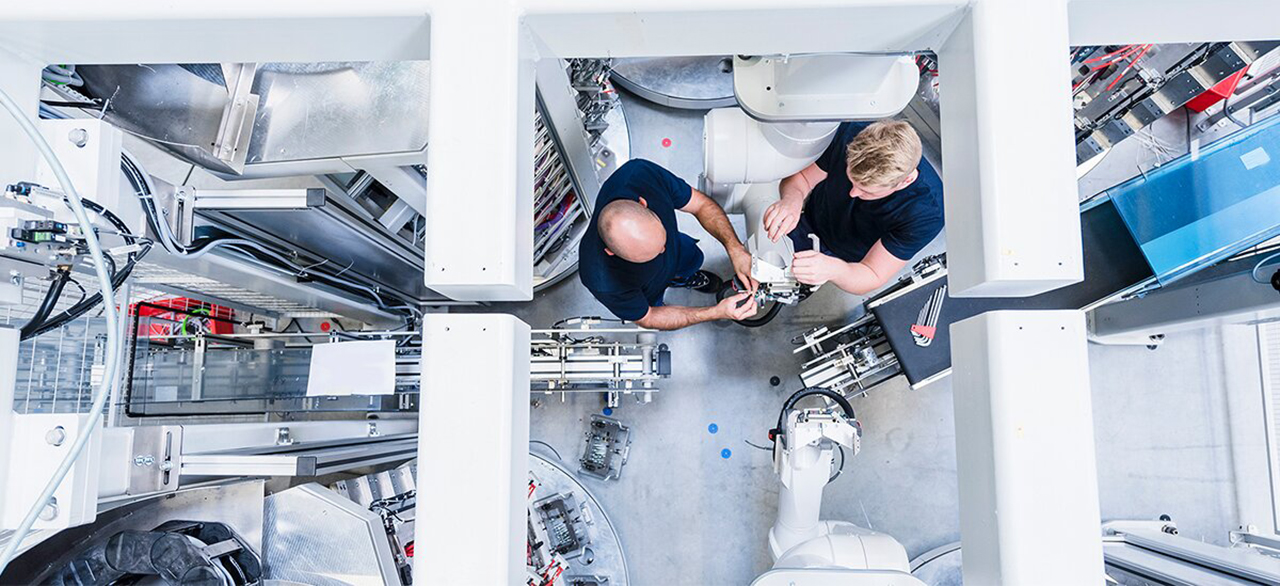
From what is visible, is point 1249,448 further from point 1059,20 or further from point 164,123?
point 164,123

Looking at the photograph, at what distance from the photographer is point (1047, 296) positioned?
2.35 metres

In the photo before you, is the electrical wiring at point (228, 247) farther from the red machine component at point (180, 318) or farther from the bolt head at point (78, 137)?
the red machine component at point (180, 318)

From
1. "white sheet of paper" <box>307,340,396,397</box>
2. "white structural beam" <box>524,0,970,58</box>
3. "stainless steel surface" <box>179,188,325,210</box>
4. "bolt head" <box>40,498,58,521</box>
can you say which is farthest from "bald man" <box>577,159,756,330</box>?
"bolt head" <box>40,498,58,521</box>

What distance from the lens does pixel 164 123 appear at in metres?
1.55

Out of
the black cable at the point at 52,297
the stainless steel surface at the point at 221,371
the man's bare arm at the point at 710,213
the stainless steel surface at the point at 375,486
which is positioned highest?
the man's bare arm at the point at 710,213

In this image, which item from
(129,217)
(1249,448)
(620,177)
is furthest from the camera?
(1249,448)

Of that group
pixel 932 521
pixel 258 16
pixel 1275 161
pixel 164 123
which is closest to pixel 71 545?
pixel 164 123

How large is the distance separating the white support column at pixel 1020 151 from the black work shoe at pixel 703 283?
78.2 inches

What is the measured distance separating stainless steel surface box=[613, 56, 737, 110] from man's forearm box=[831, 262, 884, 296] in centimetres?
106

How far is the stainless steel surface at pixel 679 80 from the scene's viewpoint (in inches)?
115

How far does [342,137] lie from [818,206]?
1536 millimetres

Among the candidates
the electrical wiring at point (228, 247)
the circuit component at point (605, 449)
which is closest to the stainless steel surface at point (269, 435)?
the electrical wiring at point (228, 247)

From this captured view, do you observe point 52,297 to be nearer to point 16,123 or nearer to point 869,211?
point 16,123

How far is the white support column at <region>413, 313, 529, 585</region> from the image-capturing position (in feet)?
2.93
